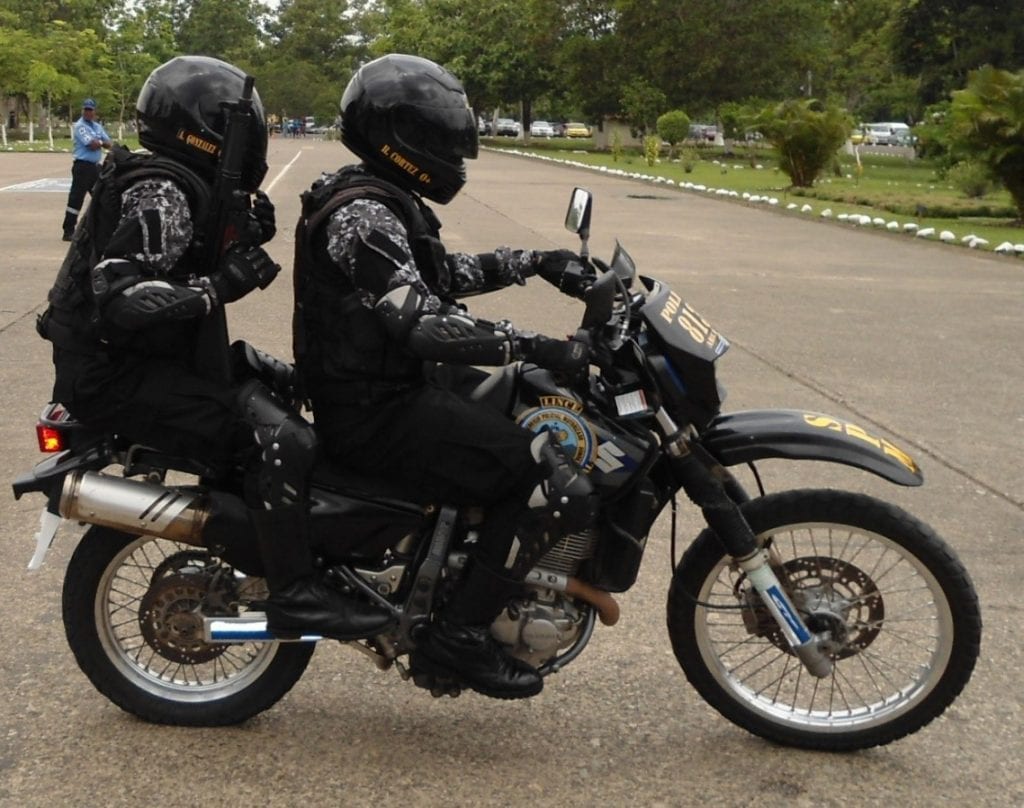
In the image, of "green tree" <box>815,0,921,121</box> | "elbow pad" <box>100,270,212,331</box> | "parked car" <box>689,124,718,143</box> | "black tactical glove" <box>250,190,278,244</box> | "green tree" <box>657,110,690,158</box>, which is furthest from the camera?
"parked car" <box>689,124,718,143</box>

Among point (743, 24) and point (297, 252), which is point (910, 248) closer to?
point (297, 252)

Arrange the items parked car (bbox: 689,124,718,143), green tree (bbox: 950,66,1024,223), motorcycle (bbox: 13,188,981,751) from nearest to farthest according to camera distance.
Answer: motorcycle (bbox: 13,188,981,751) → green tree (bbox: 950,66,1024,223) → parked car (bbox: 689,124,718,143)

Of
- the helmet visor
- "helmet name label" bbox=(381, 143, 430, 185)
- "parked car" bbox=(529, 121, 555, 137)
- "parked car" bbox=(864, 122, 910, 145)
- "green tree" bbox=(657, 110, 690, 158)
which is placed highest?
the helmet visor

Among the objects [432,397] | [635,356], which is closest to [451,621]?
[432,397]

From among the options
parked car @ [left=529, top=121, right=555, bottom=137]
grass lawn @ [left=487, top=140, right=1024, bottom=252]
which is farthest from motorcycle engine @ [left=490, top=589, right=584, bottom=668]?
parked car @ [left=529, top=121, right=555, bottom=137]

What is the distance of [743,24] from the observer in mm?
58219

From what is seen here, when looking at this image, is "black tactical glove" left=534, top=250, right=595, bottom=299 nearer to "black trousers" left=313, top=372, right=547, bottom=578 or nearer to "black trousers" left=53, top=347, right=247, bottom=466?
"black trousers" left=313, top=372, right=547, bottom=578

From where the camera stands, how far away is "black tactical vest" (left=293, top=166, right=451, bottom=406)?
10.7 ft

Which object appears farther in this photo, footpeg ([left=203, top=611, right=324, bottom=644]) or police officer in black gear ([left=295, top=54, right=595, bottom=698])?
footpeg ([left=203, top=611, right=324, bottom=644])

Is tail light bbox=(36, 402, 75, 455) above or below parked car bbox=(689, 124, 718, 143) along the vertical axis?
above

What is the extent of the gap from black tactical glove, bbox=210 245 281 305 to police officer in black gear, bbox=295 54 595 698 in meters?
0.11

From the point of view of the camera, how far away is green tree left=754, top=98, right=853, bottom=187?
28.0 metres

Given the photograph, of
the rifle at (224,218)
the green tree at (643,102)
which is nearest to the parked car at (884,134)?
the green tree at (643,102)

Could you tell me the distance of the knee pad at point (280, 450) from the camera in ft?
10.9
